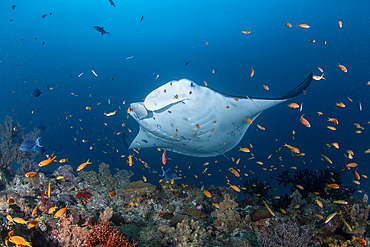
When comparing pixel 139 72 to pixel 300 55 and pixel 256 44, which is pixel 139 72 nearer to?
pixel 256 44

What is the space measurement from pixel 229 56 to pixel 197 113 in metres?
45.7

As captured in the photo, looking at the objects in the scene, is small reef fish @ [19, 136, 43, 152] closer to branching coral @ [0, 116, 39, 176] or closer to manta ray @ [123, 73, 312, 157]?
manta ray @ [123, 73, 312, 157]

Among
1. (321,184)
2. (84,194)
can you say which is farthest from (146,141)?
(321,184)

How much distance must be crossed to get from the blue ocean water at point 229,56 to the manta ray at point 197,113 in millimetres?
24059

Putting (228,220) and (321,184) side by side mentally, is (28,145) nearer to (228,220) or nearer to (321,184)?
(228,220)

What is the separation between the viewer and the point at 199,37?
45844 millimetres

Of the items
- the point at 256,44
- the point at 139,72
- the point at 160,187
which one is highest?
the point at 160,187

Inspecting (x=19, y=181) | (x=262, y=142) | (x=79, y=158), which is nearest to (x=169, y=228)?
(x=19, y=181)

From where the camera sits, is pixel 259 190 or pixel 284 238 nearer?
pixel 284 238

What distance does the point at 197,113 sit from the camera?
5066mm

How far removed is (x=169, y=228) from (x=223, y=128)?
12.1ft

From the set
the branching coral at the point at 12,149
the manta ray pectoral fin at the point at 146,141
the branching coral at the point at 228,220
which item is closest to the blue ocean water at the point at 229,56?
the branching coral at the point at 12,149

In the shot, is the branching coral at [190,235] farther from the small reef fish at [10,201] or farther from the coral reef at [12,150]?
the coral reef at [12,150]

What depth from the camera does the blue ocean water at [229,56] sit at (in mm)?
34781
